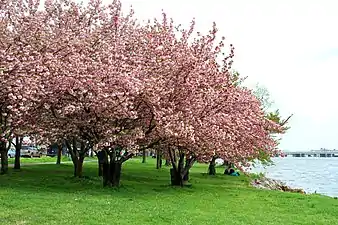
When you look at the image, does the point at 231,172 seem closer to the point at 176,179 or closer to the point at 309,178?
the point at 309,178

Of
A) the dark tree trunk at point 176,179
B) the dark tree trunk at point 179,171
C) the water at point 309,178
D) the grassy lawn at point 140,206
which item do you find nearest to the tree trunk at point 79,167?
the grassy lawn at point 140,206

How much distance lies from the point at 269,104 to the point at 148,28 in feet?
113

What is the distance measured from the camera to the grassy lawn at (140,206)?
13.2 meters

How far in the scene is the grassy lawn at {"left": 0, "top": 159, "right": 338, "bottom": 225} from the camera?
13188mm

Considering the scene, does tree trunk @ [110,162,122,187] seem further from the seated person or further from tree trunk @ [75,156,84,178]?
the seated person

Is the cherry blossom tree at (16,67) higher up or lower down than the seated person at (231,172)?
higher up

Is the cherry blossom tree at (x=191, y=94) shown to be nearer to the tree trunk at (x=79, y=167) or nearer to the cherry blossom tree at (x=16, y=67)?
the cherry blossom tree at (x=16, y=67)

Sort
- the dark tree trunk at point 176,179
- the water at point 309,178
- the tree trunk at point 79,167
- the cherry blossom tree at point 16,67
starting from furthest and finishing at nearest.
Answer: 1. the water at point 309,178
2. the tree trunk at point 79,167
3. the dark tree trunk at point 176,179
4. the cherry blossom tree at point 16,67

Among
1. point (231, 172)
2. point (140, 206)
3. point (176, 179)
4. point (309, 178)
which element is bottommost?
point (309, 178)

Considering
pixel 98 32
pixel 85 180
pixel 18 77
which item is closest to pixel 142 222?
pixel 18 77

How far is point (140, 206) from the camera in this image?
52.4 ft

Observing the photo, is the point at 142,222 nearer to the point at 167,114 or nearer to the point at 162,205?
the point at 162,205

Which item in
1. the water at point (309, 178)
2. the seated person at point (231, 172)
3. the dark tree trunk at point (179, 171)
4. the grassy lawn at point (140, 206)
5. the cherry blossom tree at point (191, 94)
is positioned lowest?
the water at point (309, 178)

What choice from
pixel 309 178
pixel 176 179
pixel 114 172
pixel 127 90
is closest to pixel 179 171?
pixel 176 179
